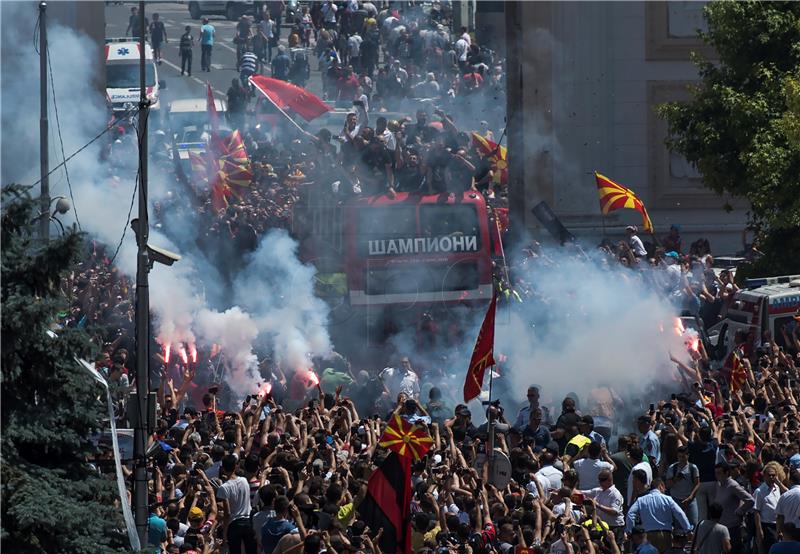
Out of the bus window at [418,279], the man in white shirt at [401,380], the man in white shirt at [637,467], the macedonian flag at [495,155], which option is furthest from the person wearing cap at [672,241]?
the man in white shirt at [637,467]

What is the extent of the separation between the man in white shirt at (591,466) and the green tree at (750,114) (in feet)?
32.5

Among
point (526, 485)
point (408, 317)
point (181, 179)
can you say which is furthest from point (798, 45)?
point (526, 485)

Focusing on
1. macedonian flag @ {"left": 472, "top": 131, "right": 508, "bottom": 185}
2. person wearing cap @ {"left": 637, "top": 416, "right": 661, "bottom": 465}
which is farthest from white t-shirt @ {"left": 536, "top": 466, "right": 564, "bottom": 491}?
macedonian flag @ {"left": 472, "top": 131, "right": 508, "bottom": 185}

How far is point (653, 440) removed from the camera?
1409 centimetres

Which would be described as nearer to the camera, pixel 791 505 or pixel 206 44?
pixel 791 505

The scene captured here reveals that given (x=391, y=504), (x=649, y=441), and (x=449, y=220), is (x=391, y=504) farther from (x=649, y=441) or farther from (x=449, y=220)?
(x=449, y=220)

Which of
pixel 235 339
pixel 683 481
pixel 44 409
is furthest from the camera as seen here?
pixel 235 339

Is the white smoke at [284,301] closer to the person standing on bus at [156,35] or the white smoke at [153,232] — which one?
the white smoke at [153,232]

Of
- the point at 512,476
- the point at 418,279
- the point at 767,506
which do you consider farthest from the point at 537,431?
the point at 418,279

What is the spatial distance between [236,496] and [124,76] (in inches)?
890

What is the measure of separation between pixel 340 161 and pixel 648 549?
16.0 meters

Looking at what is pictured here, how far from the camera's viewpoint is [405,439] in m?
11.5

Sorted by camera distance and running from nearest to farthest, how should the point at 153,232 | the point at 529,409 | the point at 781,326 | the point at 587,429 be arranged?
1. the point at 587,429
2. the point at 529,409
3. the point at 781,326
4. the point at 153,232

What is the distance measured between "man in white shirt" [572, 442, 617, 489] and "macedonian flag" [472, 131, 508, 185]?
14.9m
